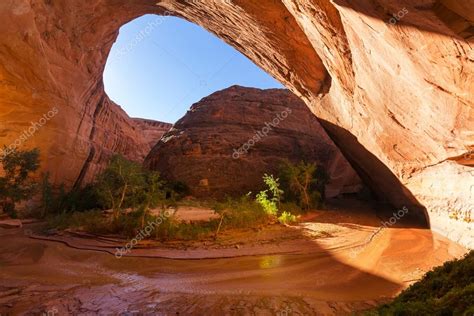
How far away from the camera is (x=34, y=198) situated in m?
13.8

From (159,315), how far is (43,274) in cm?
330

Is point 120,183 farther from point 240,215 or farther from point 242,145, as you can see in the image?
point 242,145

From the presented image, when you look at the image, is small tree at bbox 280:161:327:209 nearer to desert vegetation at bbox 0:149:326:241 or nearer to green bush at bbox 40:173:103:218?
desert vegetation at bbox 0:149:326:241

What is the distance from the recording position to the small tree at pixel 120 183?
9.34 metres

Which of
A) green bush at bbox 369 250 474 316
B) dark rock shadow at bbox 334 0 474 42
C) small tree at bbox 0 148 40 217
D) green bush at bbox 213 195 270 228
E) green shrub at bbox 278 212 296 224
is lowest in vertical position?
green shrub at bbox 278 212 296 224

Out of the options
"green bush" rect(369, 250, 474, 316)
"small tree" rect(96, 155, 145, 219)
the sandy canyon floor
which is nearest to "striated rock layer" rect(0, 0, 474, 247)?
the sandy canyon floor

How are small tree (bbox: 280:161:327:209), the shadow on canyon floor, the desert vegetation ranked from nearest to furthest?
the desert vegetation, the shadow on canyon floor, small tree (bbox: 280:161:327:209)

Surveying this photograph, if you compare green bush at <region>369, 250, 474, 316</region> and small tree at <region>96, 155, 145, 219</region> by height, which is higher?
small tree at <region>96, 155, 145, 219</region>

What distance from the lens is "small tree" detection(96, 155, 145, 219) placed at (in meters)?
9.34

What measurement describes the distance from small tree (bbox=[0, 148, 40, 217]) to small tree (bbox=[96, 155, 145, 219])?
3266 mm

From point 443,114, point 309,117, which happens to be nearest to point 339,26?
point 443,114

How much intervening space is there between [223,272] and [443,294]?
4274 mm

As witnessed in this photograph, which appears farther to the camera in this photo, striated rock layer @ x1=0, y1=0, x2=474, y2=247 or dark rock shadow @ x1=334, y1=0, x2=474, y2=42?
striated rock layer @ x1=0, y1=0, x2=474, y2=247

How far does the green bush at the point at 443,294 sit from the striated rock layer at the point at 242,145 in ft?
50.7
